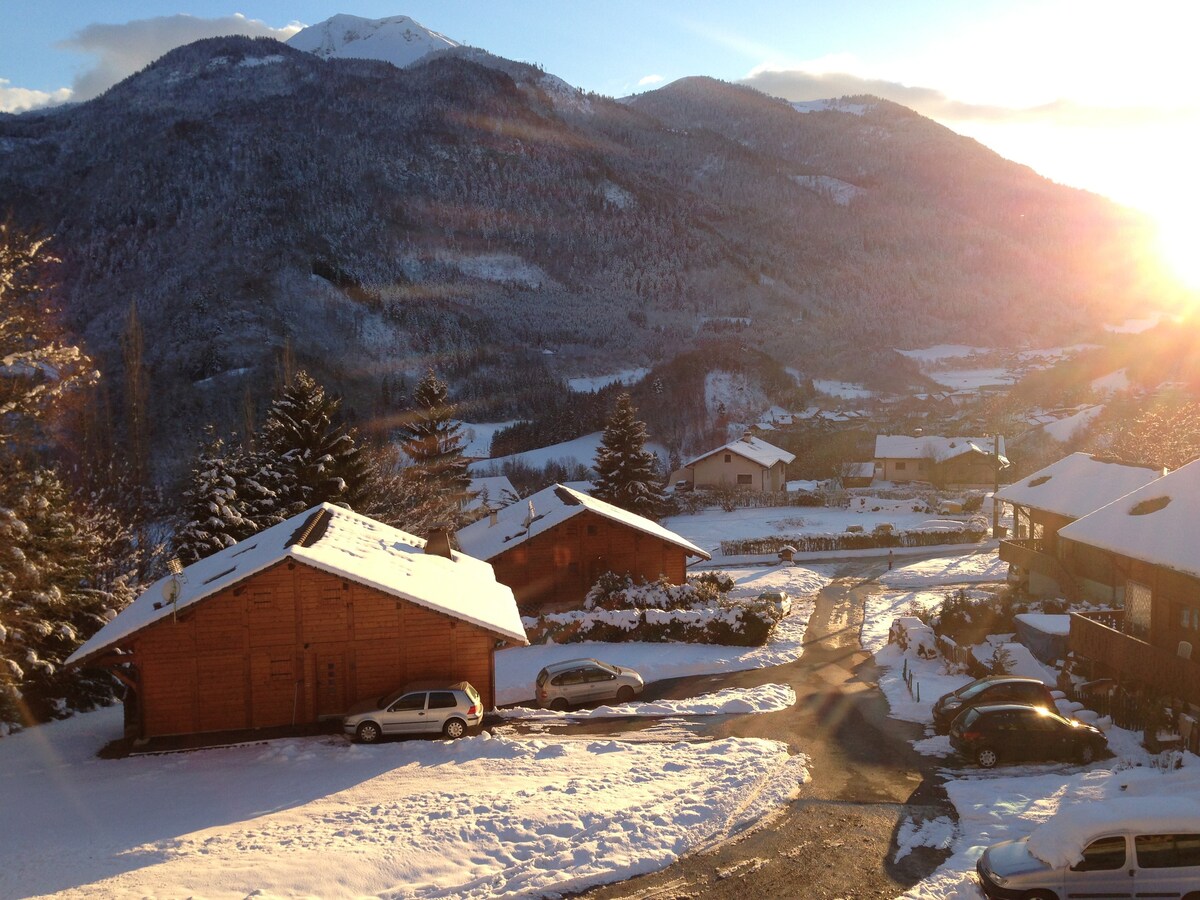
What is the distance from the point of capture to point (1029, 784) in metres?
15.4

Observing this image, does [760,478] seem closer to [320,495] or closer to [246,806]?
[320,495]

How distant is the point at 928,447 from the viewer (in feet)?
265

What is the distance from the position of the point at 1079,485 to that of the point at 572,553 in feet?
67.8

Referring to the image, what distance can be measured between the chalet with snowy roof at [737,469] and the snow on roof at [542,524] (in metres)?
37.8

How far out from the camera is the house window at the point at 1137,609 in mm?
20672

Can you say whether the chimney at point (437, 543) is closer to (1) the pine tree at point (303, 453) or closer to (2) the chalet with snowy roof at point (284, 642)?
(2) the chalet with snowy roof at point (284, 642)

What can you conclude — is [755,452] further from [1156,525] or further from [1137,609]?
[1156,525]

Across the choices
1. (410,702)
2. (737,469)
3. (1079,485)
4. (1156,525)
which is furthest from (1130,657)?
(737,469)

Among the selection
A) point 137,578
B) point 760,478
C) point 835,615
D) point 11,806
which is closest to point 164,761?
point 11,806

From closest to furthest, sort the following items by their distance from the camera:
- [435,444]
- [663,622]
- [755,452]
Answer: [663,622] < [435,444] < [755,452]

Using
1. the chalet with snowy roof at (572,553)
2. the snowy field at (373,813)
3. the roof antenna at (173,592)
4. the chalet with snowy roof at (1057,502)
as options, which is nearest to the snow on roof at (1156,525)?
the chalet with snowy roof at (1057,502)

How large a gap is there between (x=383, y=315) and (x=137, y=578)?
13887cm

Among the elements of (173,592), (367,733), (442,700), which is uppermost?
(173,592)

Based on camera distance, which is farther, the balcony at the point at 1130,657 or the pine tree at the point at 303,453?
the pine tree at the point at 303,453
